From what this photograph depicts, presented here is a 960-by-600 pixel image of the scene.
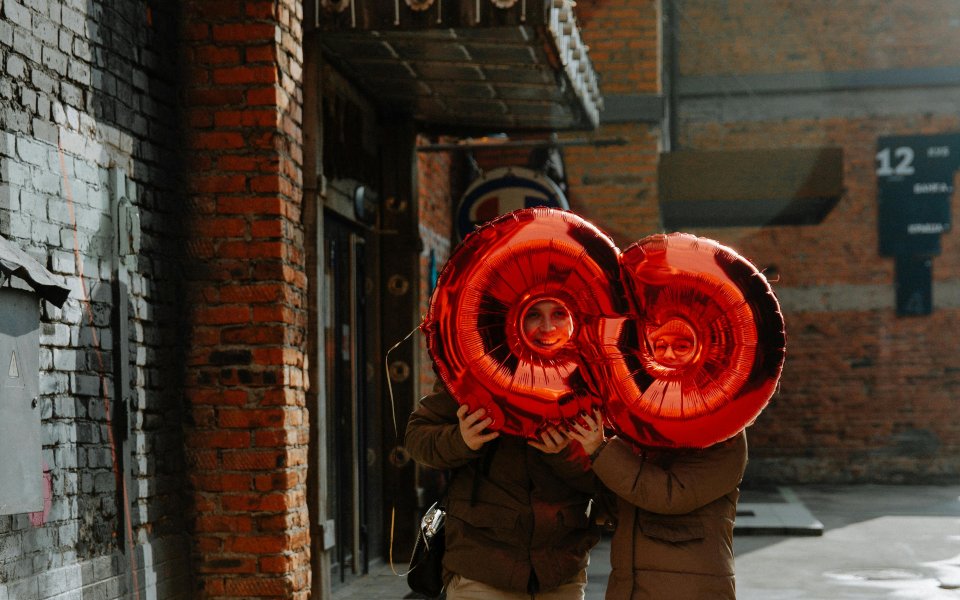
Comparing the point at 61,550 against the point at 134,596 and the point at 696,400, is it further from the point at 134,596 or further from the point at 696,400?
the point at 696,400

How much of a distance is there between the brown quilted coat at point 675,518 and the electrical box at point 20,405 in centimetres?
177

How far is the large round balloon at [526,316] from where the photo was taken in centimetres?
316

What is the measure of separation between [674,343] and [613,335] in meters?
0.17

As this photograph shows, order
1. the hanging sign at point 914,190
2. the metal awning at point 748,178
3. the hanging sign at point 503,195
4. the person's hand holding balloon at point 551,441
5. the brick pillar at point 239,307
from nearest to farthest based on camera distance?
the person's hand holding balloon at point 551,441 → the brick pillar at point 239,307 → the hanging sign at point 503,195 → the metal awning at point 748,178 → the hanging sign at point 914,190

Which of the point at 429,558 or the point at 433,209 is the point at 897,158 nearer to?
the point at 433,209

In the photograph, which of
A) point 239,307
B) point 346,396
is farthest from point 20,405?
point 346,396

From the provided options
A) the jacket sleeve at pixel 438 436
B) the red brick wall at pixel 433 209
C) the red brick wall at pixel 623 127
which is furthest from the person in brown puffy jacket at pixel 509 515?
the red brick wall at pixel 623 127

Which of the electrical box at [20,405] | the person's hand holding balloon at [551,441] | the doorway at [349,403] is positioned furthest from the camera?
the doorway at [349,403]

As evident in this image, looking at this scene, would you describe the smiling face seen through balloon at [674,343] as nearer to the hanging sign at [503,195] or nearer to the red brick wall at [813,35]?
the hanging sign at [503,195]

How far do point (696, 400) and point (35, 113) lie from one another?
258cm

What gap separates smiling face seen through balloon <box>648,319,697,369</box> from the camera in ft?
10.3

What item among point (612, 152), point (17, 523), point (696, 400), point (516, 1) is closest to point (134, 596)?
point (17, 523)

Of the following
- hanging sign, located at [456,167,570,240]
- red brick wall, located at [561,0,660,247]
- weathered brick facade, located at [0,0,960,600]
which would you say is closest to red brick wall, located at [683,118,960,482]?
red brick wall, located at [561,0,660,247]

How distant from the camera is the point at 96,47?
16.2 ft
